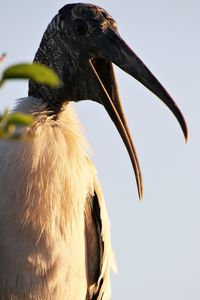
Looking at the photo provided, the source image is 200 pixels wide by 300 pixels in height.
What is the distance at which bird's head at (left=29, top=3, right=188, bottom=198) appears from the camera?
460cm

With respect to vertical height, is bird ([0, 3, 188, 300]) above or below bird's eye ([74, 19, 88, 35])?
below

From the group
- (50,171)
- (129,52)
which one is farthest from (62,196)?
(129,52)

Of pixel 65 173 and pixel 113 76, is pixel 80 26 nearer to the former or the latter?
pixel 113 76

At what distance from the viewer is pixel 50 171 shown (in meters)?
4.32

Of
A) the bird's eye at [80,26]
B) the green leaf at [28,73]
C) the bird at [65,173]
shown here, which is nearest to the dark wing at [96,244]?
the bird at [65,173]

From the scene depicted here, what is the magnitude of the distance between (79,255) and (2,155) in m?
0.92

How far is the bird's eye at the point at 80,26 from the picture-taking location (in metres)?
4.79

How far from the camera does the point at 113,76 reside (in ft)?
15.3

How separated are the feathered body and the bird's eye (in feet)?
1.82

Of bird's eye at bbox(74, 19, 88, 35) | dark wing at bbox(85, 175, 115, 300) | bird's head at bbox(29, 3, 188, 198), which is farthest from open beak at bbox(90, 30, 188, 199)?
dark wing at bbox(85, 175, 115, 300)

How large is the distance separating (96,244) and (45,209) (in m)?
0.76

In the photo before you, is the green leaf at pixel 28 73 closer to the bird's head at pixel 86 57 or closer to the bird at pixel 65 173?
the bird at pixel 65 173

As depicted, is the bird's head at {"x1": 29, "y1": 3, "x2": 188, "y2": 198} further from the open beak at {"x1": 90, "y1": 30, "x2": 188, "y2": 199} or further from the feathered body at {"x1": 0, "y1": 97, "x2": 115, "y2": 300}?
the feathered body at {"x1": 0, "y1": 97, "x2": 115, "y2": 300}

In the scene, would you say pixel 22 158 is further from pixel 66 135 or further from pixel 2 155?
pixel 66 135
